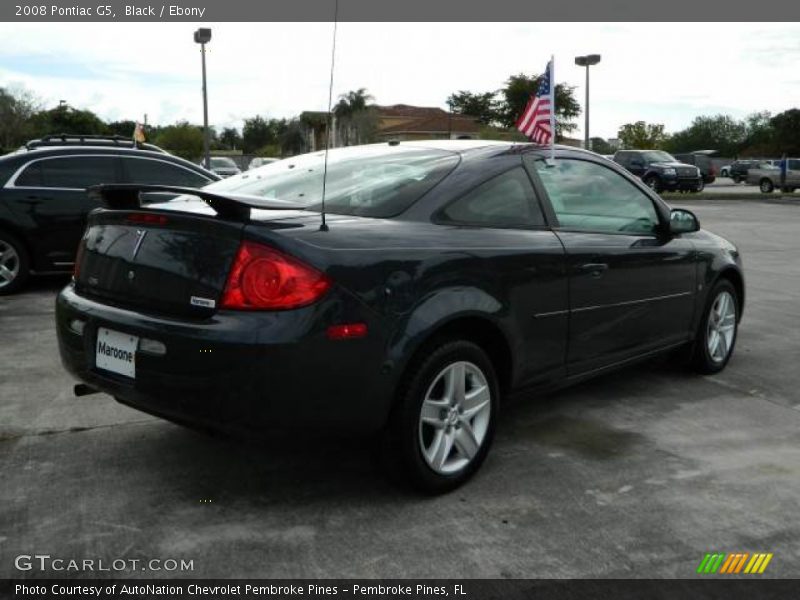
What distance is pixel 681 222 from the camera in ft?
16.0

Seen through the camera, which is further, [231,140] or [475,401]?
[231,140]

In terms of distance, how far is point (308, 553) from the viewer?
9.37ft

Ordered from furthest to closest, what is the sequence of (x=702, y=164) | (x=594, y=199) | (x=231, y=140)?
(x=231, y=140) < (x=702, y=164) < (x=594, y=199)

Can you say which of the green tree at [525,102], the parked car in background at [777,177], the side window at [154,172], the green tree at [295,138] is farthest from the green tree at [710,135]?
the side window at [154,172]

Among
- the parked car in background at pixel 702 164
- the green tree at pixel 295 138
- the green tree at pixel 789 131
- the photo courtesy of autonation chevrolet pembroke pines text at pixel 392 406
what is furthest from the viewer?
the green tree at pixel 789 131

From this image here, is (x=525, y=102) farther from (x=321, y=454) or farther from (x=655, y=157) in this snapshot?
(x=321, y=454)

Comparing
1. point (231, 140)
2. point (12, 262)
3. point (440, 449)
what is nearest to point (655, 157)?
point (12, 262)

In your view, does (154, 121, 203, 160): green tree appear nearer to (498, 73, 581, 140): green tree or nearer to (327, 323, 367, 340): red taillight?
(498, 73, 581, 140): green tree

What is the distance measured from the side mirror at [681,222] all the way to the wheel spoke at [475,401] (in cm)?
197

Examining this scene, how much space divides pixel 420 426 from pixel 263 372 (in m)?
0.73

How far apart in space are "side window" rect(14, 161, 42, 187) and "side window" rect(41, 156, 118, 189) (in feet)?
0.12

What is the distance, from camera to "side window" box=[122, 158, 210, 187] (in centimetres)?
877

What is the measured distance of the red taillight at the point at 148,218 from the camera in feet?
10.5

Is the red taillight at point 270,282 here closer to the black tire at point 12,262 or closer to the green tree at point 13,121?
the black tire at point 12,262
